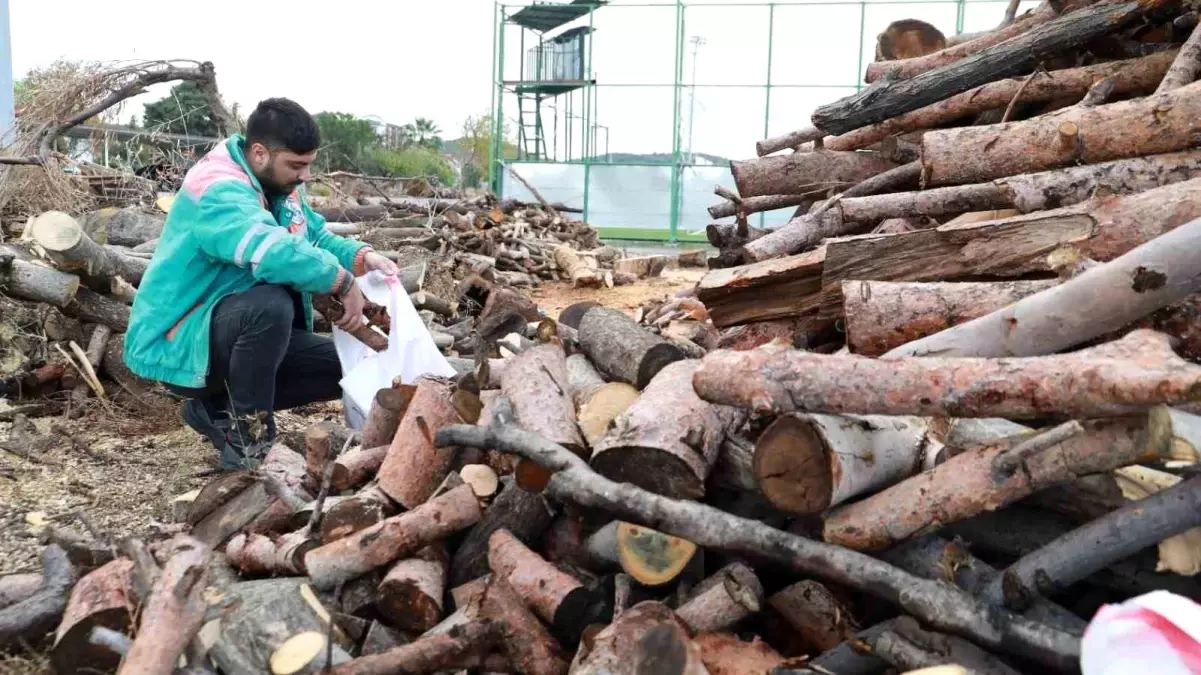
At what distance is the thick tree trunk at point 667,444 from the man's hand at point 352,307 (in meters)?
1.82

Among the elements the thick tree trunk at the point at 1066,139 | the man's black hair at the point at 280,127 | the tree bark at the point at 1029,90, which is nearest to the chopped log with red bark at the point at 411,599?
the man's black hair at the point at 280,127

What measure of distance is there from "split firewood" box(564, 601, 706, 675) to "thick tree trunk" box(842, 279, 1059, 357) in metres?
1.00

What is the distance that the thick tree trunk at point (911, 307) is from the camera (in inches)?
106

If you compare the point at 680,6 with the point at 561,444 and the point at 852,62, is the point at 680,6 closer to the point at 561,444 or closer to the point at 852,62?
the point at 852,62

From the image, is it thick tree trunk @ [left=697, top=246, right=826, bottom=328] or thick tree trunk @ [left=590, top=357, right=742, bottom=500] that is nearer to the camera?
thick tree trunk @ [left=590, top=357, right=742, bottom=500]

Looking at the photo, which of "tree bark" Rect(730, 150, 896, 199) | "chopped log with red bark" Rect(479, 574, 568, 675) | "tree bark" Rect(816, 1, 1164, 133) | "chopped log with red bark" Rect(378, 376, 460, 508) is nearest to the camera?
"chopped log with red bark" Rect(479, 574, 568, 675)

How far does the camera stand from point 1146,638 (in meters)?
1.64

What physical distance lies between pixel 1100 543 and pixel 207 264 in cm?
348

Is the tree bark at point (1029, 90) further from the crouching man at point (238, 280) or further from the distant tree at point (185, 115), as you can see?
the distant tree at point (185, 115)

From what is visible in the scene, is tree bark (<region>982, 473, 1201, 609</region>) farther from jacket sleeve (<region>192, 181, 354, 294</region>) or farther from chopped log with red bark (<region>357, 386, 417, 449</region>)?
jacket sleeve (<region>192, 181, 354, 294</region>)

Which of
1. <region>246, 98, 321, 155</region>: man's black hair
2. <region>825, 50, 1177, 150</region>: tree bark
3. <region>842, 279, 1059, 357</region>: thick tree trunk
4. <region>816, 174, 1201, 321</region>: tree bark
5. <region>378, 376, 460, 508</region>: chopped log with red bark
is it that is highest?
<region>825, 50, 1177, 150</region>: tree bark

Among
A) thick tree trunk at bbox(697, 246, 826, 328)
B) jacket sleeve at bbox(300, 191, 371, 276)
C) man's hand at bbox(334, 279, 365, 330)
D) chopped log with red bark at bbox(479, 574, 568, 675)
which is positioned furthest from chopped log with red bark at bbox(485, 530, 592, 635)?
jacket sleeve at bbox(300, 191, 371, 276)

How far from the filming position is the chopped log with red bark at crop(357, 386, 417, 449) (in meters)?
3.44

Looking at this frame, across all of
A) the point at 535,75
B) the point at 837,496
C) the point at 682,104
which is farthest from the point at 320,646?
the point at 535,75
